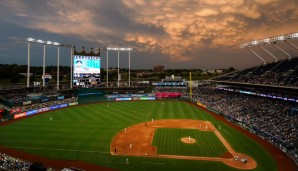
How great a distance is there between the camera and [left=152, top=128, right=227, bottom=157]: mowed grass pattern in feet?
100

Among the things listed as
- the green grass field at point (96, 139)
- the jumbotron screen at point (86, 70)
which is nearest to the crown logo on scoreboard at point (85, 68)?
the jumbotron screen at point (86, 70)

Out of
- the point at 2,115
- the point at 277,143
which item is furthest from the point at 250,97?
the point at 2,115

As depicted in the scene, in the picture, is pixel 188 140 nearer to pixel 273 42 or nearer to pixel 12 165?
A: pixel 12 165

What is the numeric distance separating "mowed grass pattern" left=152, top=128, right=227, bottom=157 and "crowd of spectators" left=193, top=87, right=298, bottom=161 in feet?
26.4

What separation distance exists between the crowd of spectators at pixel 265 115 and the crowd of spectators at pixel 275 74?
4017 mm

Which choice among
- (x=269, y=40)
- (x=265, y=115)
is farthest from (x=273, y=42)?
(x=265, y=115)

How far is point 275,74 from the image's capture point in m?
53.6

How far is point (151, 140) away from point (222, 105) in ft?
102

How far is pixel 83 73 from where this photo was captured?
66812 mm

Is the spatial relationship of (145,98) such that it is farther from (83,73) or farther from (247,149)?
(247,149)

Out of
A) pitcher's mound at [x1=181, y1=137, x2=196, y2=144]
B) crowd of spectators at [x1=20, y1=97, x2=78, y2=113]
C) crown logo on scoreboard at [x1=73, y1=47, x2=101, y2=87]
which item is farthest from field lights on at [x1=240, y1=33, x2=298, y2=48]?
crowd of spectators at [x1=20, y1=97, x2=78, y2=113]

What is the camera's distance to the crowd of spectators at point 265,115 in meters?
33.5

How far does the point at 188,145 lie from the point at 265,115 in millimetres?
18996

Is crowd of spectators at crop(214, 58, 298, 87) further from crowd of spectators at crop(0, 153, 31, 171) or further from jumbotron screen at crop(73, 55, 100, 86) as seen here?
crowd of spectators at crop(0, 153, 31, 171)
